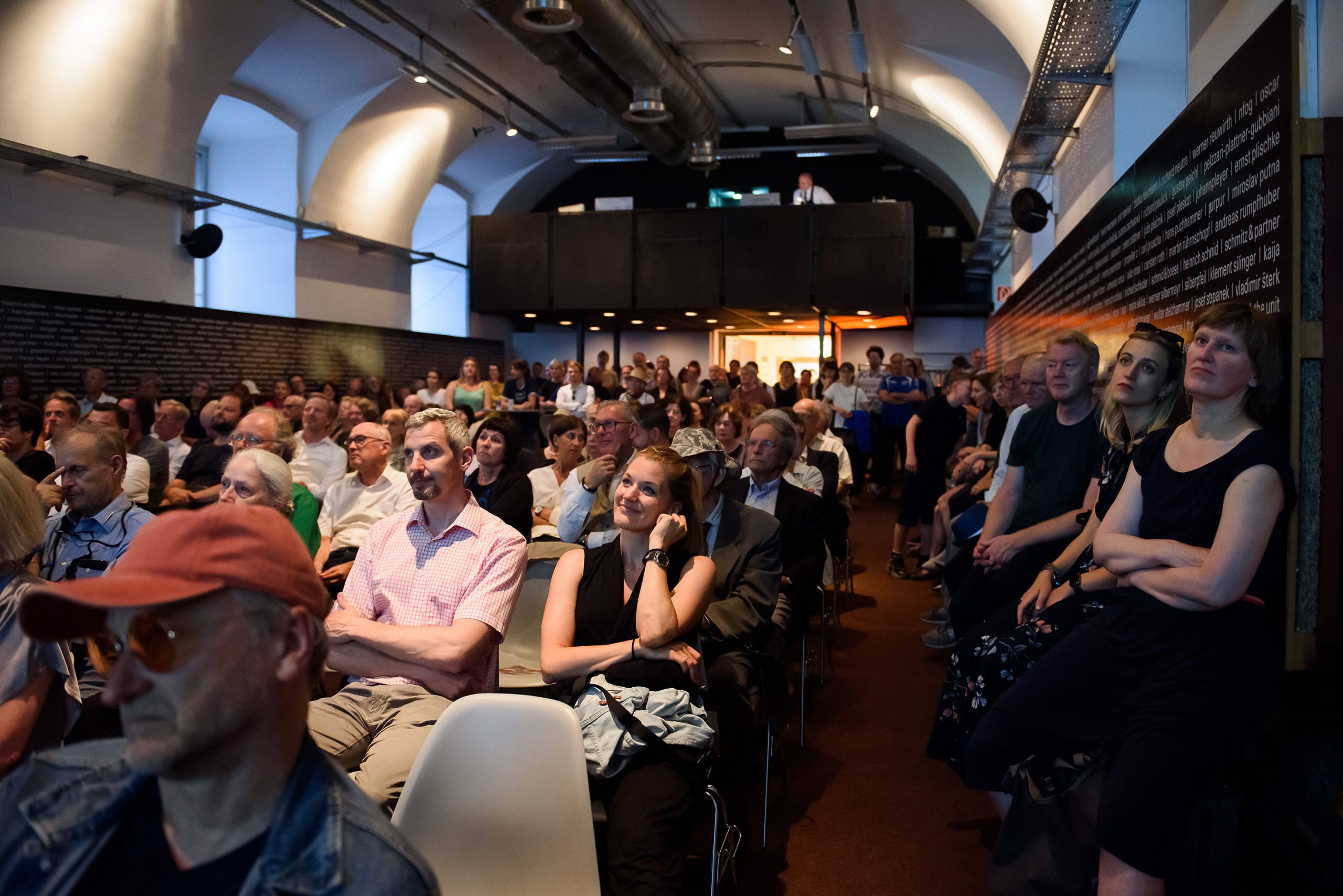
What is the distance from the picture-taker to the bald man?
4.28 meters

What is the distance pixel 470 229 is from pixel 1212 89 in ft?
43.6

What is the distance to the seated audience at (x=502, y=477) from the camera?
4.32 meters

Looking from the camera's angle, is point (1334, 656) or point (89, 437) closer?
point (1334, 656)

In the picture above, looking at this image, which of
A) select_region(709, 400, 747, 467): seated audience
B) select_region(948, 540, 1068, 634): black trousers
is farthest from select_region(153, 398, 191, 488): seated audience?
select_region(948, 540, 1068, 634): black trousers

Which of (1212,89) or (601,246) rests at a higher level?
(601,246)

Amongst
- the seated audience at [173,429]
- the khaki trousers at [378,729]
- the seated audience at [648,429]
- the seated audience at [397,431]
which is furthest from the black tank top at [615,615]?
the seated audience at [173,429]

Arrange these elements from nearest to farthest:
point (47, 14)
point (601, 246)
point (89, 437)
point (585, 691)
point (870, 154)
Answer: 1. point (585, 691)
2. point (89, 437)
3. point (47, 14)
4. point (601, 246)
5. point (870, 154)

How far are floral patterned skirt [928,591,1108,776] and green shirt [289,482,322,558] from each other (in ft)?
8.04

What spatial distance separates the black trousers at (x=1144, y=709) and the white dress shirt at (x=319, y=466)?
4.18 metres

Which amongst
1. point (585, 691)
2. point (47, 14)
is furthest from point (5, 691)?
point (47, 14)

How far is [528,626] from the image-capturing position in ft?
10.8

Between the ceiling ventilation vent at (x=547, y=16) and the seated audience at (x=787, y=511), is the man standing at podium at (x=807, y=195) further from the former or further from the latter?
the seated audience at (x=787, y=511)

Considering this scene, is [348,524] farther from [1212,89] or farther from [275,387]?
[275,387]

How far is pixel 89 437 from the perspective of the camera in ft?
9.73
